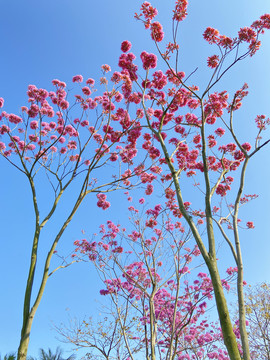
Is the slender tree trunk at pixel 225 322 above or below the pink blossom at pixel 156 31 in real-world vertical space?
below

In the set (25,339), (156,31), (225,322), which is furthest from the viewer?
(156,31)

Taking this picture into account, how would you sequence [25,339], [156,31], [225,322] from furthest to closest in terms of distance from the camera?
[156,31]
[25,339]
[225,322]

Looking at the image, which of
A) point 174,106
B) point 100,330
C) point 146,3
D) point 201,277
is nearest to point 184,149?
point 174,106

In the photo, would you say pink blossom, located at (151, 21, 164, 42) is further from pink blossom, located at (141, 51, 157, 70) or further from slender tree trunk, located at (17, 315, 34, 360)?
slender tree trunk, located at (17, 315, 34, 360)

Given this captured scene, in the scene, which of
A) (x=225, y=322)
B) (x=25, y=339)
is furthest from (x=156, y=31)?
(x=25, y=339)

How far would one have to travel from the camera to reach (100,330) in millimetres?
10664

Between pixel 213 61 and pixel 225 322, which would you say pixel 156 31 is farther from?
pixel 225 322

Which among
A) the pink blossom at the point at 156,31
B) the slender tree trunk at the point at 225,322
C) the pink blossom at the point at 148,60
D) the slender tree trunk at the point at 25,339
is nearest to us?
the slender tree trunk at the point at 225,322

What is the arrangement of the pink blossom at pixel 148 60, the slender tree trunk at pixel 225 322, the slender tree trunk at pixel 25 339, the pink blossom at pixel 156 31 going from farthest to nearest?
the pink blossom at pixel 148 60
the pink blossom at pixel 156 31
the slender tree trunk at pixel 25 339
the slender tree trunk at pixel 225 322

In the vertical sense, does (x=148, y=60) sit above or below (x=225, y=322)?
above

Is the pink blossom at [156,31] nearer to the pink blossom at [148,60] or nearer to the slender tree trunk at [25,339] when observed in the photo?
the pink blossom at [148,60]

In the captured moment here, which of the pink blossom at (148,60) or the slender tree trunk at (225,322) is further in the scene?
the pink blossom at (148,60)

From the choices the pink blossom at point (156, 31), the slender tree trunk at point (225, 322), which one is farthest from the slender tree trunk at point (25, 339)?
the pink blossom at point (156, 31)

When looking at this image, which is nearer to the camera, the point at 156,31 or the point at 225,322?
the point at 225,322
